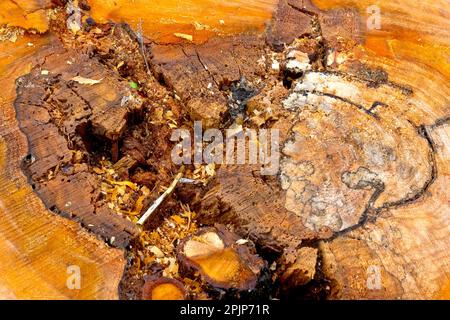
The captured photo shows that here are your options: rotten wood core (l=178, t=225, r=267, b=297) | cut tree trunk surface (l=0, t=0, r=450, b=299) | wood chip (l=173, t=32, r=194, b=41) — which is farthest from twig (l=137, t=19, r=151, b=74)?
rotten wood core (l=178, t=225, r=267, b=297)

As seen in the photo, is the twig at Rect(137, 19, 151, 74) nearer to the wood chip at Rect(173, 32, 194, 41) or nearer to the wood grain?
the wood chip at Rect(173, 32, 194, 41)

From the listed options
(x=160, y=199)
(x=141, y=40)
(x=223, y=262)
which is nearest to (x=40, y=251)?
(x=160, y=199)

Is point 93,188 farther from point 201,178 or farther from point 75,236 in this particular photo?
point 201,178

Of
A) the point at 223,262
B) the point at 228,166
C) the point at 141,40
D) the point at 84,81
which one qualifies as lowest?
the point at 223,262

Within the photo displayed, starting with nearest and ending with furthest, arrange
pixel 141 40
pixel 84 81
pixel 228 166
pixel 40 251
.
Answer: pixel 40 251
pixel 228 166
pixel 84 81
pixel 141 40

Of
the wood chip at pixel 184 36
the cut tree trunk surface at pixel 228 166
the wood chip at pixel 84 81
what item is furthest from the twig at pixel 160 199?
the wood chip at pixel 184 36

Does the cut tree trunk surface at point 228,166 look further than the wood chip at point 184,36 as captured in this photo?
No

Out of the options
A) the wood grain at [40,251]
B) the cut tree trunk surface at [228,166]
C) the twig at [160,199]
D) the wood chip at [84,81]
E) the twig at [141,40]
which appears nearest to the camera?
the wood grain at [40,251]

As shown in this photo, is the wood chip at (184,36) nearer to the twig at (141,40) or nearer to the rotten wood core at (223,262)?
the twig at (141,40)

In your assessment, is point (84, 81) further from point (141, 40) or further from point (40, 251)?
point (40, 251)
